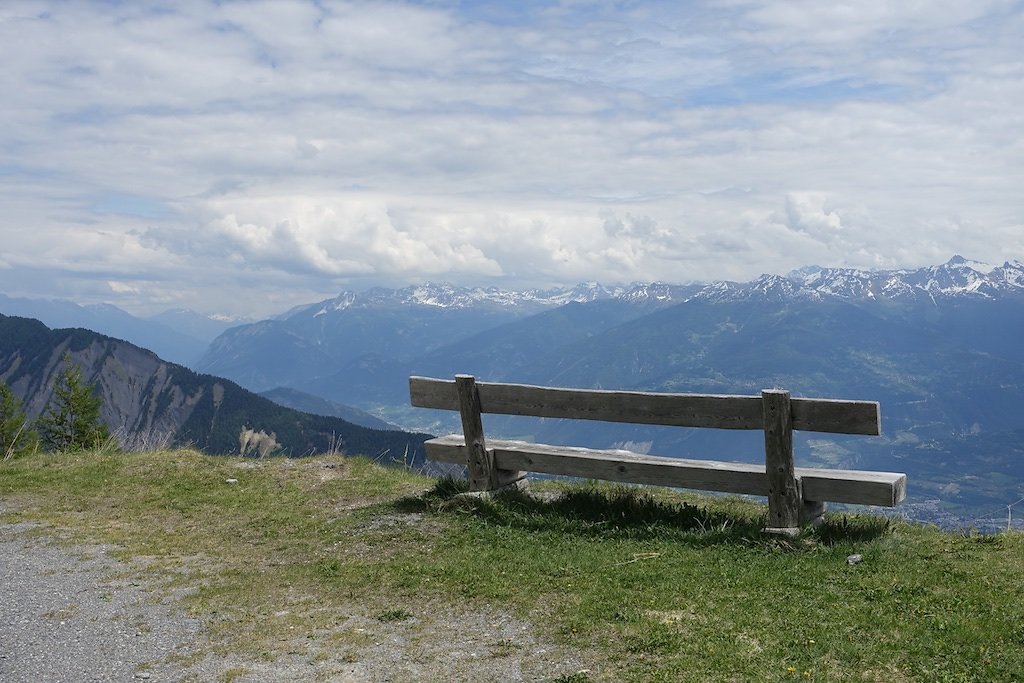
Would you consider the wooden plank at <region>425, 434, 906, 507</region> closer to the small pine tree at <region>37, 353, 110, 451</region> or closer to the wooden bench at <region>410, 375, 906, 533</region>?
the wooden bench at <region>410, 375, 906, 533</region>

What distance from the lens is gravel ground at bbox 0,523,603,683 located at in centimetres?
623

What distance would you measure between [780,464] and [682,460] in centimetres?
152

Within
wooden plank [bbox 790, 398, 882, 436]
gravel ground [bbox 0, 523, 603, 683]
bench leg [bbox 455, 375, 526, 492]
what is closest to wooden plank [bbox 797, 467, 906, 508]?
wooden plank [bbox 790, 398, 882, 436]

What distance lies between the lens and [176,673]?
633 cm

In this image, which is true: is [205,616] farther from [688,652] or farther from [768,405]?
[768,405]

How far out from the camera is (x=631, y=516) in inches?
408

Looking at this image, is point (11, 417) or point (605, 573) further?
point (11, 417)

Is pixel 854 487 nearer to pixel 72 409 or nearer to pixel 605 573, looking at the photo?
pixel 605 573

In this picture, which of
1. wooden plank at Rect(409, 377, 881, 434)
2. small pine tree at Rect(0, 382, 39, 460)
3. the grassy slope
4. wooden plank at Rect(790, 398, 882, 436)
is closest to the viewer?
the grassy slope

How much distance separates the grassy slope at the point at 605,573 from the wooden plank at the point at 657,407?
1214 millimetres

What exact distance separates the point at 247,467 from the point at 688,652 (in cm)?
1072

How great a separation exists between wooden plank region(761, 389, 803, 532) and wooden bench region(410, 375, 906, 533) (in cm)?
1

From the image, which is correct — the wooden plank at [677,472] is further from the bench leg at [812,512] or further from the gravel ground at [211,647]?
the gravel ground at [211,647]

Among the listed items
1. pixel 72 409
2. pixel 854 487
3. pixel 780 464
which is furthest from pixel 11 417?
pixel 854 487
